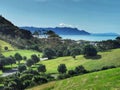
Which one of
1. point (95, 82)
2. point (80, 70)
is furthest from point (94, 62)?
point (95, 82)

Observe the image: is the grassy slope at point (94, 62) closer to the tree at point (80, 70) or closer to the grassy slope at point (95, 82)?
the tree at point (80, 70)

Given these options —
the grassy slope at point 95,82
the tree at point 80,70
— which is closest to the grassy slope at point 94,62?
the tree at point 80,70

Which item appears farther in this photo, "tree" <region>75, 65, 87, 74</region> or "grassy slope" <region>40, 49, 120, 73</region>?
"grassy slope" <region>40, 49, 120, 73</region>

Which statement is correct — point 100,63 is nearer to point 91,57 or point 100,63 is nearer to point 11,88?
point 91,57

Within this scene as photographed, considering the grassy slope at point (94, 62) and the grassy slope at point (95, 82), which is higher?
the grassy slope at point (95, 82)

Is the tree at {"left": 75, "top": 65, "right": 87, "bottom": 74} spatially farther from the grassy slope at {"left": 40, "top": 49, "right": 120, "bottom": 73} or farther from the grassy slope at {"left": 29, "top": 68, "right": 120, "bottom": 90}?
the grassy slope at {"left": 29, "top": 68, "right": 120, "bottom": 90}

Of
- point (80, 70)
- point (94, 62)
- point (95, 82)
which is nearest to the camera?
point (95, 82)

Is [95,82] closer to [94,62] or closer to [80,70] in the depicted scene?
[80,70]

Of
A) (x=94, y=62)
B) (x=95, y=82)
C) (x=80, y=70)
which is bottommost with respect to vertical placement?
(x=94, y=62)

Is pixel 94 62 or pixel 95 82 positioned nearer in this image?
pixel 95 82

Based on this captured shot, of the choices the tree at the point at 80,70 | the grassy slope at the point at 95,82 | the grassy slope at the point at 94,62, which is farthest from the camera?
the grassy slope at the point at 94,62

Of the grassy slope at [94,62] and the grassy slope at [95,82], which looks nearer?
the grassy slope at [95,82]

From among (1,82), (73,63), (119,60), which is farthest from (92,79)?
(73,63)

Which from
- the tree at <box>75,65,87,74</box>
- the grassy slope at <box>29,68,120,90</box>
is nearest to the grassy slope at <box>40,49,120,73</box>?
the tree at <box>75,65,87,74</box>
